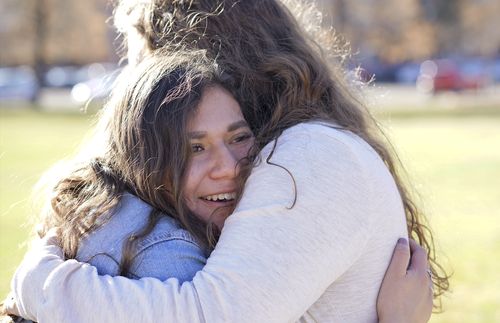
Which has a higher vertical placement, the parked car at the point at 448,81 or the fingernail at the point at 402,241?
the fingernail at the point at 402,241

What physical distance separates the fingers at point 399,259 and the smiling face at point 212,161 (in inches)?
18.0

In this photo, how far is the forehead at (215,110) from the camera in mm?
2463

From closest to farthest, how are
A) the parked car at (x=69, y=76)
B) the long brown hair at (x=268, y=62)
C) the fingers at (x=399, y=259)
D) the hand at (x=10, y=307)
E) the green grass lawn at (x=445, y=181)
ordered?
the fingers at (x=399, y=259) < the hand at (x=10, y=307) < the long brown hair at (x=268, y=62) < the green grass lawn at (x=445, y=181) < the parked car at (x=69, y=76)

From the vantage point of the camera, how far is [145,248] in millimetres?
2299

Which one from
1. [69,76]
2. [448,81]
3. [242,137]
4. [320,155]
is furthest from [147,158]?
[69,76]

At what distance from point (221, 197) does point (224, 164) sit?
0.10 meters

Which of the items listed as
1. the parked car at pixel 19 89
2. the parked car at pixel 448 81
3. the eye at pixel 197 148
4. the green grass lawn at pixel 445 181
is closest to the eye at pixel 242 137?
the eye at pixel 197 148

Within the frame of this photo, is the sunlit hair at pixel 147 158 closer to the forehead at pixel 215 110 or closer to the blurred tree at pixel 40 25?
the forehead at pixel 215 110

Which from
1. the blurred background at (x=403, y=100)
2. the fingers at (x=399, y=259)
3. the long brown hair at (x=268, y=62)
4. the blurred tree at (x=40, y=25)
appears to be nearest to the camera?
the fingers at (x=399, y=259)

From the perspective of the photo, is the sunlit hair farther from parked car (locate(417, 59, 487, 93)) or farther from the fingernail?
parked car (locate(417, 59, 487, 93))

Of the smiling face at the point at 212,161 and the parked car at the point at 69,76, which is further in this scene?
the parked car at the point at 69,76

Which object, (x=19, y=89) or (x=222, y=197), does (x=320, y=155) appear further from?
(x=19, y=89)

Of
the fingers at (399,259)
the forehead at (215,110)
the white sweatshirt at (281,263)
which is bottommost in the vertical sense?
the fingers at (399,259)

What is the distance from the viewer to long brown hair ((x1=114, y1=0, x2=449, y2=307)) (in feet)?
8.64
